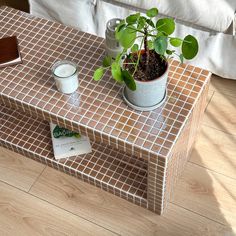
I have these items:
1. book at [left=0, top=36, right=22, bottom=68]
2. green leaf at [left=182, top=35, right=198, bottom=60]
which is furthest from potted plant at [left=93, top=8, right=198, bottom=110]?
book at [left=0, top=36, right=22, bottom=68]

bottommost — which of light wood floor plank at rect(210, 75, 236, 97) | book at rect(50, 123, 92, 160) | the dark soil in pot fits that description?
light wood floor plank at rect(210, 75, 236, 97)

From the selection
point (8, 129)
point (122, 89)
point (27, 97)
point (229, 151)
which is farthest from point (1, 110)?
point (229, 151)

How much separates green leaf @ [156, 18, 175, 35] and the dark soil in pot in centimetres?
13

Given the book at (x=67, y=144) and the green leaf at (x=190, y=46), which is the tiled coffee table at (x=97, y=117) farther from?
the green leaf at (x=190, y=46)

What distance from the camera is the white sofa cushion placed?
66.4 inches

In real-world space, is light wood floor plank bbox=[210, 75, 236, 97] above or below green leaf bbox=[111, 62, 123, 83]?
below

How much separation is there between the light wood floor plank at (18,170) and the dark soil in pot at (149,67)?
61 centimetres

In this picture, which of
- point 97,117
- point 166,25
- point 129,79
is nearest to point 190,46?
point 166,25

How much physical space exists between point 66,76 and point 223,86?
2.60ft

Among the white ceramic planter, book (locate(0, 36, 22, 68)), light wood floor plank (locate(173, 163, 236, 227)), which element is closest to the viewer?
the white ceramic planter

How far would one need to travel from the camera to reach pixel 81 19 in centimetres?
196

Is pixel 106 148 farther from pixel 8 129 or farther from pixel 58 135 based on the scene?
pixel 8 129

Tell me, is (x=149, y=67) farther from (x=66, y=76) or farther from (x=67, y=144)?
(x=67, y=144)

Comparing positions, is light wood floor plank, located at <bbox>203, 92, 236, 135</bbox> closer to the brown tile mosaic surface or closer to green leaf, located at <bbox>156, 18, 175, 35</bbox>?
the brown tile mosaic surface
